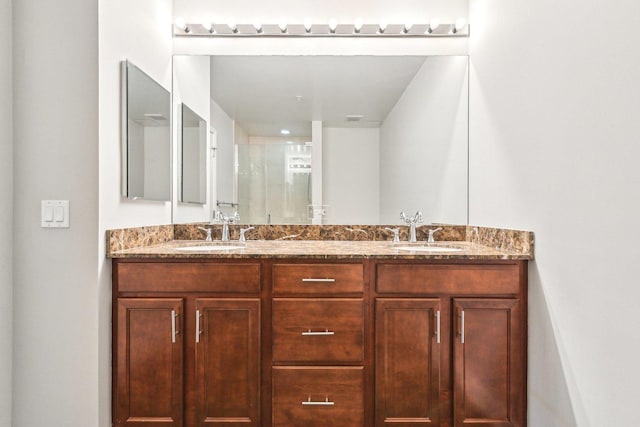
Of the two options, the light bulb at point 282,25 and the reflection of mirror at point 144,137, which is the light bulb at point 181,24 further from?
the light bulb at point 282,25

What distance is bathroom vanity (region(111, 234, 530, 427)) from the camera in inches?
73.0

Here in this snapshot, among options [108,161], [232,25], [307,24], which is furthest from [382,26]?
[108,161]

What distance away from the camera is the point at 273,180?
2.52 m

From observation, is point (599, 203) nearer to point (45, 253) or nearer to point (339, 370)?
point (339, 370)

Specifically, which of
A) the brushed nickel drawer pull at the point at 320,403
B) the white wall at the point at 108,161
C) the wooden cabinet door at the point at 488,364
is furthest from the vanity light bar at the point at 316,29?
the brushed nickel drawer pull at the point at 320,403

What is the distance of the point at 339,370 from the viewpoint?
1.86m

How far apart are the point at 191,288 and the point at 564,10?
185 cm

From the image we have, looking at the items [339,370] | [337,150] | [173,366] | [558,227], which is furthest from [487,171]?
[173,366]

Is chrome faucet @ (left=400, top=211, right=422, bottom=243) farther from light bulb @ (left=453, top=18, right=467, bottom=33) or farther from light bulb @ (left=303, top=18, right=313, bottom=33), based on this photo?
light bulb @ (left=303, top=18, right=313, bottom=33)

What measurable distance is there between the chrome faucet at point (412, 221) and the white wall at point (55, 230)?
1.61m

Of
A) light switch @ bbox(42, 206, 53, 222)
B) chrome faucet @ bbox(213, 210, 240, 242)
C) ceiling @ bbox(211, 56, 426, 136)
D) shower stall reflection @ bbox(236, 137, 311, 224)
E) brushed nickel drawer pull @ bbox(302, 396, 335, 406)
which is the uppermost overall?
ceiling @ bbox(211, 56, 426, 136)

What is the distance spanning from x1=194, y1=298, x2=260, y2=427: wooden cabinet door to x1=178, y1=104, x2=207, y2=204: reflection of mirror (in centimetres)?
90

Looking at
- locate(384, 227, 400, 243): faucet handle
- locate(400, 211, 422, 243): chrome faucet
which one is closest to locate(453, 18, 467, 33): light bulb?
locate(400, 211, 422, 243): chrome faucet

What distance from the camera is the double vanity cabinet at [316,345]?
186cm
